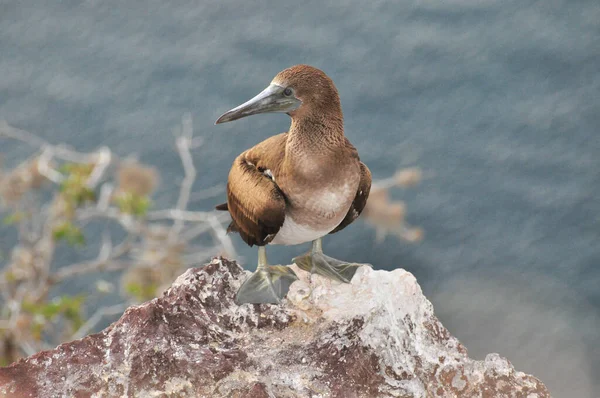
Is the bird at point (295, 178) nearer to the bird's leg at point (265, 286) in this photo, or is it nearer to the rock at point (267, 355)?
the bird's leg at point (265, 286)

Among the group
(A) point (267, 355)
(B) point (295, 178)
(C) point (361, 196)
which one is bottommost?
(A) point (267, 355)

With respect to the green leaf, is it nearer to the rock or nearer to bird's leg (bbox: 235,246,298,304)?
bird's leg (bbox: 235,246,298,304)

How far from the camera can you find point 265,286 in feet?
17.5

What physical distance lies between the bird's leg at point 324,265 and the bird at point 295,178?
0.01m

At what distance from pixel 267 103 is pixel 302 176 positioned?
0.53m

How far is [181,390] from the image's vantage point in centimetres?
456

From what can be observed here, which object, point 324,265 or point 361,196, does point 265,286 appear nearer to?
point 324,265

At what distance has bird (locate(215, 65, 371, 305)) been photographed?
186 inches

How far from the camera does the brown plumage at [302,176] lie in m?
4.77

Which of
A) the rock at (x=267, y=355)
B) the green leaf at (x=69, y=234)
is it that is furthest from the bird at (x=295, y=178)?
the green leaf at (x=69, y=234)

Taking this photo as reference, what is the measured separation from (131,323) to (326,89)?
6.01 feet

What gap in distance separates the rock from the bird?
0.90 ft

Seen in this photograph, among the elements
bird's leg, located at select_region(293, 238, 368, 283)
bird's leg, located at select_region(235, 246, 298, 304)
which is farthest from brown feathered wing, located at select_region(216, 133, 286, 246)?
bird's leg, located at select_region(293, 238, 368, 283)

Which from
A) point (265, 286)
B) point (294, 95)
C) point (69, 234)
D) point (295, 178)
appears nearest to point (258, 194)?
point (295, 178)
